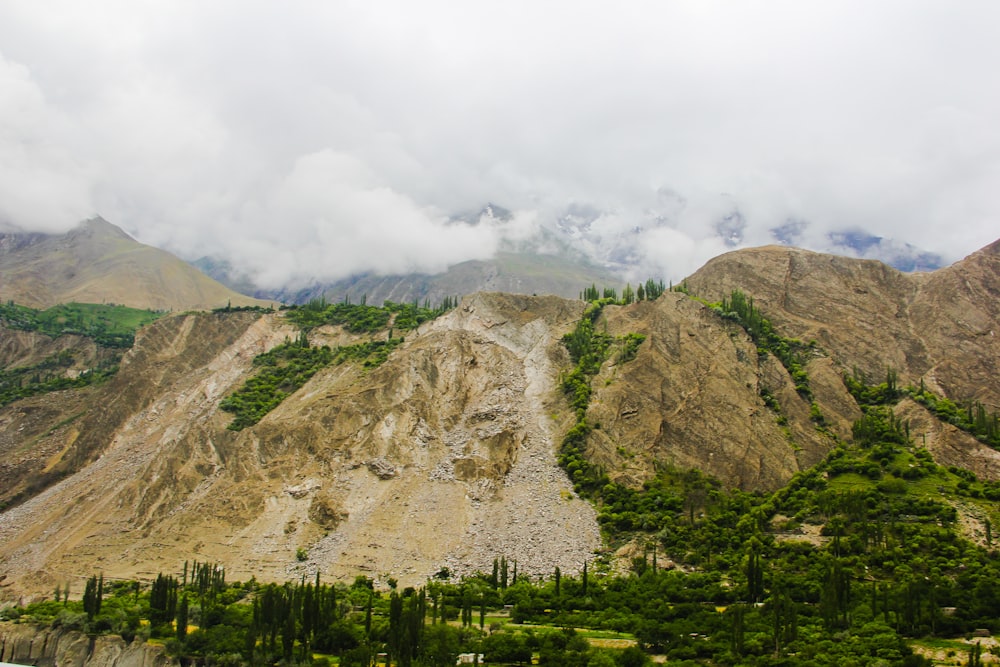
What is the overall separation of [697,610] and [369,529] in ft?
125

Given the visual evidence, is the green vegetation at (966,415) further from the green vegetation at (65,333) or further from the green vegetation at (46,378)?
the green vegetation at (65,333)

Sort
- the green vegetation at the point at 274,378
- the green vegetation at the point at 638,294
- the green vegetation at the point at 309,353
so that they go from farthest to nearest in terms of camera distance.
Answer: the green vegetation at the point at 638,294 < the green vegetation at the point at 309,353 < the green vegetation at the point at 274,378

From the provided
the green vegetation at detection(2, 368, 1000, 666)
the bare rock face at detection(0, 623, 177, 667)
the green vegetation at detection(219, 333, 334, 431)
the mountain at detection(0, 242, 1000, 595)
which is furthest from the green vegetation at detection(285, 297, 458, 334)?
the bare rock face at detection(0, 623, 177, 667)

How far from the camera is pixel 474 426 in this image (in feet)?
338

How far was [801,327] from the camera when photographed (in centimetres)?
11075

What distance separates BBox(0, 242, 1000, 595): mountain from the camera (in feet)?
276

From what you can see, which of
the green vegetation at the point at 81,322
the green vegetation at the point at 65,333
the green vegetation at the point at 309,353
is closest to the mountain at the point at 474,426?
the green vegetation at the point at 309,353

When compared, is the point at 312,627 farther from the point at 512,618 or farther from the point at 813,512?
the point at 813,512

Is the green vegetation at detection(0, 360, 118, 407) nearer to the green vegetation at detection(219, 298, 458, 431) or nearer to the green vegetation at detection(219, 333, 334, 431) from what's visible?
the green vegetation at detection(219, 333, 334, 431)

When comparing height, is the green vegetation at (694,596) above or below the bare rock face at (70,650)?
above

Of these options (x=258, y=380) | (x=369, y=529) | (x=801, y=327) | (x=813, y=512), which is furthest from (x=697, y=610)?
(x=258, y=380)

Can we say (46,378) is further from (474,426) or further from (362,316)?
(474,426)

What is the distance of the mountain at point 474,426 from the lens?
8400 cm

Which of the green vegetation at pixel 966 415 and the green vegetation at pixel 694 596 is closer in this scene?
the green vegetation at pixel 694 596
